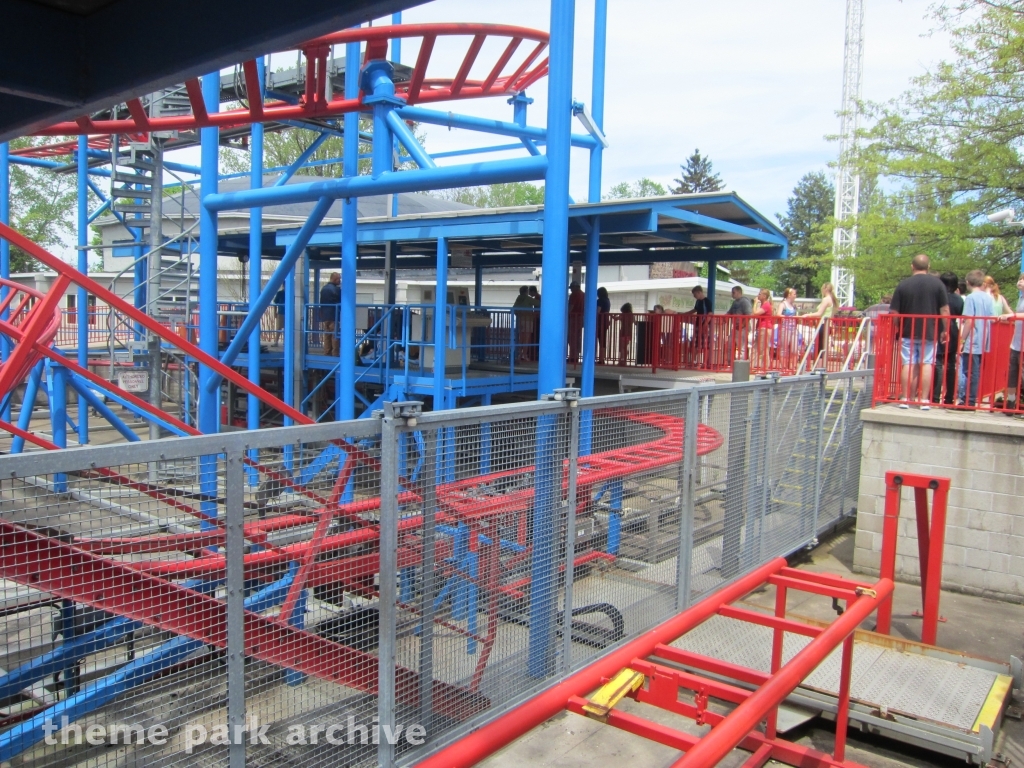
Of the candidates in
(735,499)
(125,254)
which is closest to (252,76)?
(735,499)

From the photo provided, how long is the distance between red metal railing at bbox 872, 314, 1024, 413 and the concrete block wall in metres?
0.43

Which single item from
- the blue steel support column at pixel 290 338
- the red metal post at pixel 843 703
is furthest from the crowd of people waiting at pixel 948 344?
the blue steel support column at pixel 290 338

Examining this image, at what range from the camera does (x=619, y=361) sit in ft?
47.1

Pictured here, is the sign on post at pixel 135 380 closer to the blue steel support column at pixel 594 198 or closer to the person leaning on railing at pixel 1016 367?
the blue steel support column at pixel 594 198

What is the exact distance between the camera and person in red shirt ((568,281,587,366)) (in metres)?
14.7

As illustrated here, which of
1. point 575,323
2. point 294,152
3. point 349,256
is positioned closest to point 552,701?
point 349,256

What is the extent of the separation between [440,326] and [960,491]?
655 centimetres

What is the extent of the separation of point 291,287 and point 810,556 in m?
9.27

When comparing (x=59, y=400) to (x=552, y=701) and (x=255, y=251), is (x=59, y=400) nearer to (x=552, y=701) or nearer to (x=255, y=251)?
(x=255, y=251)

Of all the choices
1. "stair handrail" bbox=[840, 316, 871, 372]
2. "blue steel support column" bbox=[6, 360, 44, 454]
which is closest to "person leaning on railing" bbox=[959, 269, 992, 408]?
"stair handrail" bbox=[840, 316, 871, 372]

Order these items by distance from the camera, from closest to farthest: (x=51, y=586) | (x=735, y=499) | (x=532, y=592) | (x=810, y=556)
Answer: (x=51, y=586), (x=532, y=592), (x=735, y=499), (x=810, y=556)

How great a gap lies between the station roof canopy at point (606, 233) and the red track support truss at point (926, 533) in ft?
15.5

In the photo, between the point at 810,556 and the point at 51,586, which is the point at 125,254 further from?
the point at 51,586

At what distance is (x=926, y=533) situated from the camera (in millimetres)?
6012
